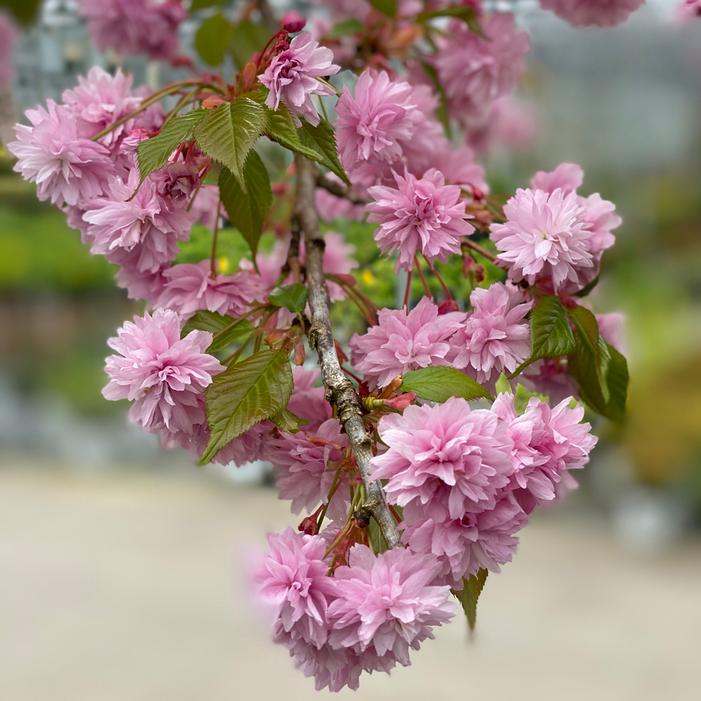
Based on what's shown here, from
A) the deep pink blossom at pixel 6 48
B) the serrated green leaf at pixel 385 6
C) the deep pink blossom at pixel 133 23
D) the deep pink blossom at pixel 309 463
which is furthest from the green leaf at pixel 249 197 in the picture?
the deep pink blossom at pixel 6 48

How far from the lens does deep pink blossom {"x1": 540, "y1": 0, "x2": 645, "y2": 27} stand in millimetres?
630

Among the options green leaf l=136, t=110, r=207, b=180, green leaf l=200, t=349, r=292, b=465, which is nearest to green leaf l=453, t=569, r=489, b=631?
green leaf l=200, t=349, r=292, b=465

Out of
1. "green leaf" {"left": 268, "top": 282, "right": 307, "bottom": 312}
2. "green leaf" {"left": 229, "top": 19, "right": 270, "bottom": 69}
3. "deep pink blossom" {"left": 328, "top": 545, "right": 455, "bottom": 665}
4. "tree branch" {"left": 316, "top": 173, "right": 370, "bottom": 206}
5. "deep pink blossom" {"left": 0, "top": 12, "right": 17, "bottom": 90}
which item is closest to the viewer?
"deep pink blossom" {"left": 328, "top": 545, "right": 455, "bottom": 665}

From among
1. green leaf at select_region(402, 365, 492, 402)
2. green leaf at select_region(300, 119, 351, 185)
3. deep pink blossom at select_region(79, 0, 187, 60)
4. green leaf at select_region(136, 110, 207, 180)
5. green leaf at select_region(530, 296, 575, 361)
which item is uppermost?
deep pink blossom at select_region(79, 0, 187, 60)

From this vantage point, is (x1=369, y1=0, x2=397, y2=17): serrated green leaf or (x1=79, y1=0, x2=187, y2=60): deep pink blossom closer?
(x1=369, y1=0, x2=397, y2=17): serrated green leaf

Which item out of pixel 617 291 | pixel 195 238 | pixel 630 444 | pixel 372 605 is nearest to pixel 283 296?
pixel 372 605

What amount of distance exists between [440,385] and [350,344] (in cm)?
9

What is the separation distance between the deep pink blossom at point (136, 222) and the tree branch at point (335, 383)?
0.24ft

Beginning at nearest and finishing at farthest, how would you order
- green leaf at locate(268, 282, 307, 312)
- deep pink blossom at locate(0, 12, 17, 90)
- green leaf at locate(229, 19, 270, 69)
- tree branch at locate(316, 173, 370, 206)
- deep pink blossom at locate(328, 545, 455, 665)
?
deep pink blossom at locate(328, 545, 455, 665) → green leaf at locate(268, 282, 307, 312) → tree branch at locate(316, 173, 370, 206) → green leaf at locate(229, 19, 270, 69) → deep pink blossom at locate(0, 12, 17, 90)

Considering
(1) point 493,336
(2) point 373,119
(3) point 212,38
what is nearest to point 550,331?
(1) point 493,336

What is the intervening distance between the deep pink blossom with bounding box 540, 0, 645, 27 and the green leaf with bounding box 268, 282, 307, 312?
0.98ft

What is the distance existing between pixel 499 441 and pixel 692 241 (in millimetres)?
2299

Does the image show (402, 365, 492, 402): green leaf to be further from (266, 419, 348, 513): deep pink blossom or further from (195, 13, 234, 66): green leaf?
(195, 13, 234, 66): green leaf

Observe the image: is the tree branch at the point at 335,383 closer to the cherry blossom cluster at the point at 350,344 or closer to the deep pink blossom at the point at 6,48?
the cherry blossom cluster at the point at 350,344
